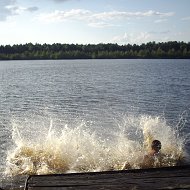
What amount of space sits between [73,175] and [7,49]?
158 m

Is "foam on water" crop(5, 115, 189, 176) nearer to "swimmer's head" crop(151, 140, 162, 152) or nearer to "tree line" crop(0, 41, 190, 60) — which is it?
"swimmer's head" crop(151, 140, 162, 152)

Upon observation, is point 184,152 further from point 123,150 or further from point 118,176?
point 118,176

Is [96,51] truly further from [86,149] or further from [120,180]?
[120,180]

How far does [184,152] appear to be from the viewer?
57.0ft

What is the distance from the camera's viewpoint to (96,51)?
15712 centimetres

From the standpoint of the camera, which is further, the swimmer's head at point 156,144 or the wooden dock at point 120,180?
the swimmer's head at point 156,144

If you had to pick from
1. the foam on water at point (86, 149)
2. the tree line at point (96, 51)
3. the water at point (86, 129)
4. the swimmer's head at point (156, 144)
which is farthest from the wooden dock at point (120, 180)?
the tree line at point (96, 51)

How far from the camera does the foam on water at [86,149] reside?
14.9 metres

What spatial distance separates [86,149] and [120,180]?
31.0 ft

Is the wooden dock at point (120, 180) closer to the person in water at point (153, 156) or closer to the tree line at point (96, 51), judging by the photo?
the person in water at point (153, 156)

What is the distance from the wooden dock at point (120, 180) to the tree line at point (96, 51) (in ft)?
452

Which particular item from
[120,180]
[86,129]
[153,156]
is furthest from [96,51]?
[120,180]

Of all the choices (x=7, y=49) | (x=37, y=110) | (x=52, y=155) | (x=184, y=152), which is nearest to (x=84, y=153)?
(x=52, y=155)

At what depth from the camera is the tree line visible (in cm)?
14662
